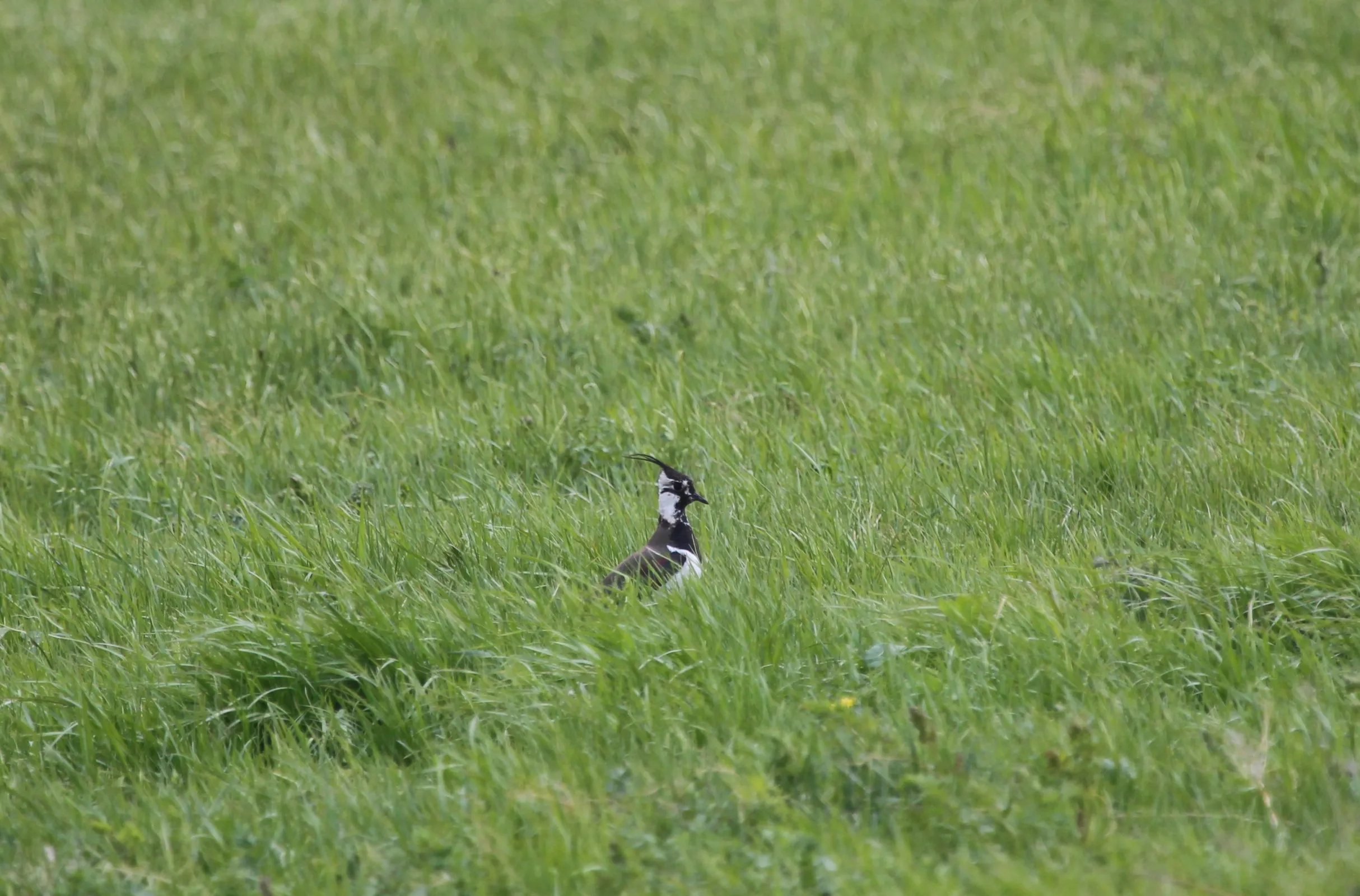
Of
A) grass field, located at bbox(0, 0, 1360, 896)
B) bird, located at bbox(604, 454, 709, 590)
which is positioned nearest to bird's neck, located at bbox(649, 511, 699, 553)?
bird, located at bbox(604, 454, 709, 590)

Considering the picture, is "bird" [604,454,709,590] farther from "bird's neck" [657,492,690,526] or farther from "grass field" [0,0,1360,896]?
"grass field" [0,0,1360,896]

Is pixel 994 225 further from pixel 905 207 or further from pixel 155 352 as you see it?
pixel 155 352

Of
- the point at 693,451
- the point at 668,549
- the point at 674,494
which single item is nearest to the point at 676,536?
the point at 668,549

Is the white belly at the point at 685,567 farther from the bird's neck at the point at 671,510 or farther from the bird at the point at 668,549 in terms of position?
the bird's neck at the point at 671,510

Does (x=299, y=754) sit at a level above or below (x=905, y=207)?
below

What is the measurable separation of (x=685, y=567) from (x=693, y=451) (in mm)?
1180

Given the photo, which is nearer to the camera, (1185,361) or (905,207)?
(1185,361)

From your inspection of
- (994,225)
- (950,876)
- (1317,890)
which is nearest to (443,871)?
(950,876)

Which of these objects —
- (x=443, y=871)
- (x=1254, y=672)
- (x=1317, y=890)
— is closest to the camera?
(x=1317, y=890)

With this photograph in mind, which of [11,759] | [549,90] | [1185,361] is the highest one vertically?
[549,90]

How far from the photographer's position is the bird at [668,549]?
3.96m

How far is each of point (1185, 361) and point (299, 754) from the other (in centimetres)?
380

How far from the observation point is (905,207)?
7309mm

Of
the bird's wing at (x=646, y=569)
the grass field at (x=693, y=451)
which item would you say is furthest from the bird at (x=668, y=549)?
the grass field at (x=693, y=451)
